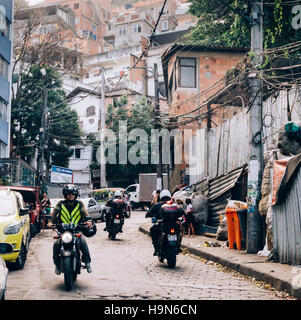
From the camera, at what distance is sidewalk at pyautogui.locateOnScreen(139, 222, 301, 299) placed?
7.32 meters

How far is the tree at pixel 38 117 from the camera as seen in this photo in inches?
1390

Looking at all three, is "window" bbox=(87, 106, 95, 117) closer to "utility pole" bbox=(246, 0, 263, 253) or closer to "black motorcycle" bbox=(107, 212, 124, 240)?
"black motorcycle" bbox=(107, 212, 124, 240)

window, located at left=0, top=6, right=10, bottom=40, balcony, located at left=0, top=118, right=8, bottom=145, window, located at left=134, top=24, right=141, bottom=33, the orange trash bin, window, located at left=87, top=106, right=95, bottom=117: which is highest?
window, located at left=134, top=24, right=141, bottom=33

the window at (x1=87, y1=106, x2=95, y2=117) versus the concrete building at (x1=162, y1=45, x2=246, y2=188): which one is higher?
the window at (x1=87, y1=106, x2=95, y2=117)

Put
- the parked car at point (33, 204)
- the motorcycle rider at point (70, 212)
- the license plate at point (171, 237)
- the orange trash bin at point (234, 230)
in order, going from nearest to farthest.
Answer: the motorcycle rider at point (70, 212) < the license plate at point (171, 237) < the orange trash bin at point (234, 230) < the parked car at point (33, 204)

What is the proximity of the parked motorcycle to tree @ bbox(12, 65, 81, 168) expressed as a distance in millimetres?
25355

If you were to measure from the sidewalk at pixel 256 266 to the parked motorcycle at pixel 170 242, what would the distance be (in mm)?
→ 1317

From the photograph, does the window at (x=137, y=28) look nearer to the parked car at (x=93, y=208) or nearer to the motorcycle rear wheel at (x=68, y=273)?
the parked car at (x=93, y=208)

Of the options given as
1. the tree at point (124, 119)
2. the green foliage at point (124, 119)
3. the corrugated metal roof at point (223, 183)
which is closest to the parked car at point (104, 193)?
the tree at point (124, 119)

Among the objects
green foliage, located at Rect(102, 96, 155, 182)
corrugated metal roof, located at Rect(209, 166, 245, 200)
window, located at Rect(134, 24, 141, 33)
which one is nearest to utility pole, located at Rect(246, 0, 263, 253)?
corrugated metal roof, located at Rect(209, 166, 245, 200)

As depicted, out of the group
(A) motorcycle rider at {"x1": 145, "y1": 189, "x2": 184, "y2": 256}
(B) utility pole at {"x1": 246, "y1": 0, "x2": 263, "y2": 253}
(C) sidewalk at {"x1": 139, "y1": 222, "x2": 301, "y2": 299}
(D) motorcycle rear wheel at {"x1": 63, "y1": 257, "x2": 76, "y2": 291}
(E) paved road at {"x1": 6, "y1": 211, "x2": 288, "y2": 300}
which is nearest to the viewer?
(E) paved road at {"x1": 6, "y1": 211, "x2": 288, "y2": 300}

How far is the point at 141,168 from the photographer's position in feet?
143

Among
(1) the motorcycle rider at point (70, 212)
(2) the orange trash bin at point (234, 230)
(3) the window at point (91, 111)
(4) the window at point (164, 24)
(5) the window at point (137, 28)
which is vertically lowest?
(2) the orange trash bin at point (234, 230)

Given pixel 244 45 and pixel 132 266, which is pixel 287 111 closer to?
pixel 132 266
